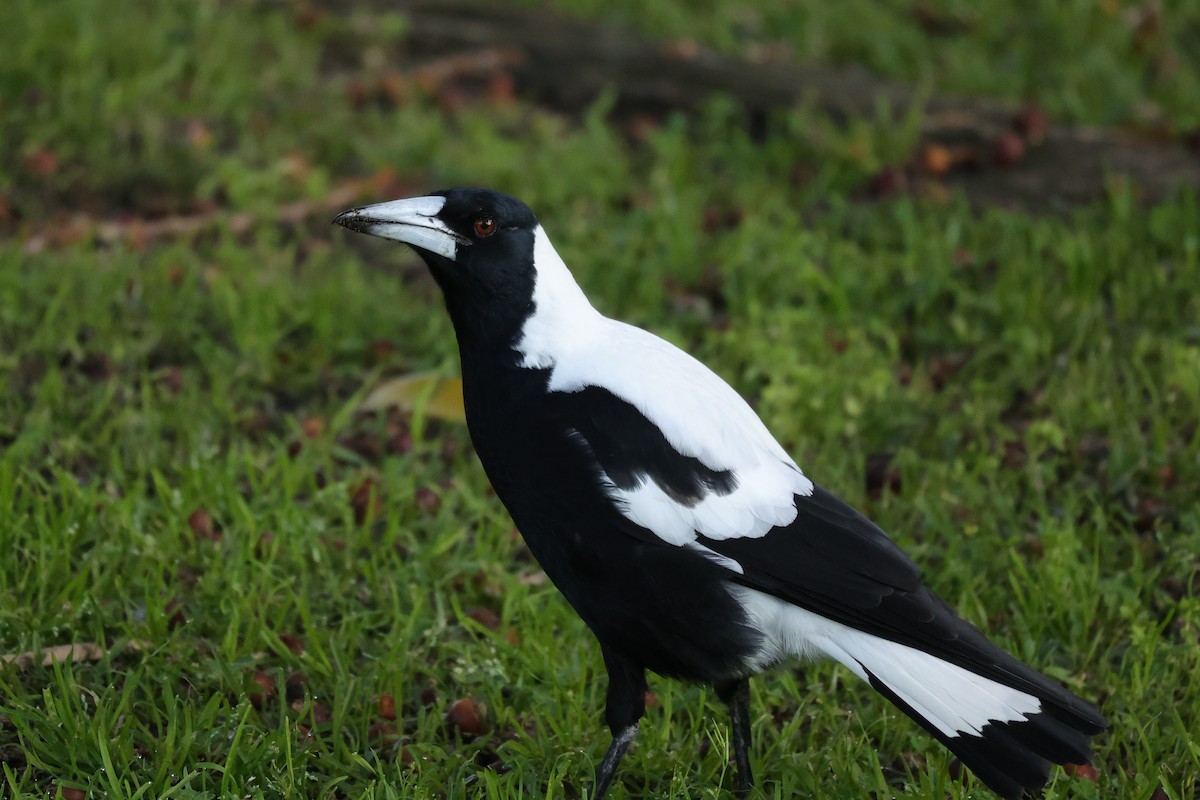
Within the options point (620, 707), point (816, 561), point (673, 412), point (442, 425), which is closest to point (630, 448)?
point (673, 412)

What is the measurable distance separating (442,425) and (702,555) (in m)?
1.36

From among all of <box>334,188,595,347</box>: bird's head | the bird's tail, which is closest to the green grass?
the bird's tail

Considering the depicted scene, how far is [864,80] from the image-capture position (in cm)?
496

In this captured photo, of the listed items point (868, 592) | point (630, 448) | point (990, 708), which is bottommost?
point (990, 708)

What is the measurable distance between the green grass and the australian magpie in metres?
0.19

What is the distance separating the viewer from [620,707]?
2.27 metres

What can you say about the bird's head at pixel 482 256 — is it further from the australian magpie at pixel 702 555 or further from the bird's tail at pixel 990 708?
the bird's tail at pixel 990 708

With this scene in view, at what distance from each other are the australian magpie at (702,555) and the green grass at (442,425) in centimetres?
19

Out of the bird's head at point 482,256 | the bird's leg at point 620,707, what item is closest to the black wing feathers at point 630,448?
the bird's head at point 482,256

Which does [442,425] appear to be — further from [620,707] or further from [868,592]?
[868,592]

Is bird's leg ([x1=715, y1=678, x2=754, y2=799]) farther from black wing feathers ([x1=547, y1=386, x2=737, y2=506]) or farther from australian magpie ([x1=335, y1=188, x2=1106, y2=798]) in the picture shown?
black wing feathers ([x1=547, y1=386, x2=737, y2=506])

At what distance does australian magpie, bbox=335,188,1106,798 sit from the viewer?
2084mm

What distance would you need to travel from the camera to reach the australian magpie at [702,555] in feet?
6.84

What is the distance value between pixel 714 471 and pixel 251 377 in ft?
5.29
